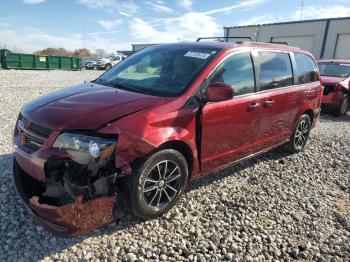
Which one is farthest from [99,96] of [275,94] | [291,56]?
[291,56]

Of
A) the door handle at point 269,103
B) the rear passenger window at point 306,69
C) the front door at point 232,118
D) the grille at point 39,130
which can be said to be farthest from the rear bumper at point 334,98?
the grille at point 39,130

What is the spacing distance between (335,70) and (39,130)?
10.7 m

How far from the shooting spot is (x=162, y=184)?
346cm

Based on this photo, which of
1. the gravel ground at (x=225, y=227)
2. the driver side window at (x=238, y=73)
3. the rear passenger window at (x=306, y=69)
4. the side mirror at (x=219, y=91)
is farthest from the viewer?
the rear passenger window at (x=306, y=69)

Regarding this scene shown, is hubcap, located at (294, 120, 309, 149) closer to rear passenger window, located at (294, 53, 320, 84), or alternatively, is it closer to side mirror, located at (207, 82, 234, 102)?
rear passenger window, located at (294, 53, 320, 84)

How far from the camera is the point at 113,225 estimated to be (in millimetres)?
3350

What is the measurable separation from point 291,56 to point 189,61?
7.46 ft

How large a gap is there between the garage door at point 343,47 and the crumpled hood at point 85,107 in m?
29.2

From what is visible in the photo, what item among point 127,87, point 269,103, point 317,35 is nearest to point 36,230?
point 127,87

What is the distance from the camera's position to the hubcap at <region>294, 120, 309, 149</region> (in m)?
5.93

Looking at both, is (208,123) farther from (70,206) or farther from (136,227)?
(70,206)

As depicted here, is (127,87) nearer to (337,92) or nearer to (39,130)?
(39,130)

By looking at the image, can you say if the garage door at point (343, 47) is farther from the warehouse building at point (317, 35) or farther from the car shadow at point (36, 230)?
the car shadow at point (36, 230)

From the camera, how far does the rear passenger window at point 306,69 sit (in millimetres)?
5602
